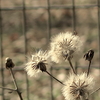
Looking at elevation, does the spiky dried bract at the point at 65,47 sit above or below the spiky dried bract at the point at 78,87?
above

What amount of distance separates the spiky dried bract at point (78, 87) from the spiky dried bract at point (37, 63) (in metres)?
0.10

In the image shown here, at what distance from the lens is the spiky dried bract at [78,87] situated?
99cm

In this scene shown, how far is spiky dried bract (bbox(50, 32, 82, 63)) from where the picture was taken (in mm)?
1087

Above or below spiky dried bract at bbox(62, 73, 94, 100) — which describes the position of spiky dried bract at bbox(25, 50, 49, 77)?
above

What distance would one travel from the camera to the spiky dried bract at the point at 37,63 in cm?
107

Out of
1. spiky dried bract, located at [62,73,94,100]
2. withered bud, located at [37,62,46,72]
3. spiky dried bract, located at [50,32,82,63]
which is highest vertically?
spiky dried bract, located at [50,32,82,63]

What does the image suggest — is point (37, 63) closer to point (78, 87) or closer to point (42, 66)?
point (42, 66)

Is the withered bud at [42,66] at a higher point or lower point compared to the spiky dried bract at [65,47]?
lower

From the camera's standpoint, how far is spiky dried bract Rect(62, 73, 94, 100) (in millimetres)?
992

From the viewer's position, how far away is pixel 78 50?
109 centimetres

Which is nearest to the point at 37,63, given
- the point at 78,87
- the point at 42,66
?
the point at 42,66

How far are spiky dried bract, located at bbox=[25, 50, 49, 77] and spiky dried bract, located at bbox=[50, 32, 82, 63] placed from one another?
0.10ft

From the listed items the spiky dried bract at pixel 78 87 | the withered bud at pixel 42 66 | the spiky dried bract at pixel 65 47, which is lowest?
the spiky dried bract at pixel 78 87

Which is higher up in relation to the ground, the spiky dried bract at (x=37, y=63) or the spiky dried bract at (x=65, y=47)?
the spiky dried bract at (x=65, y=47)
